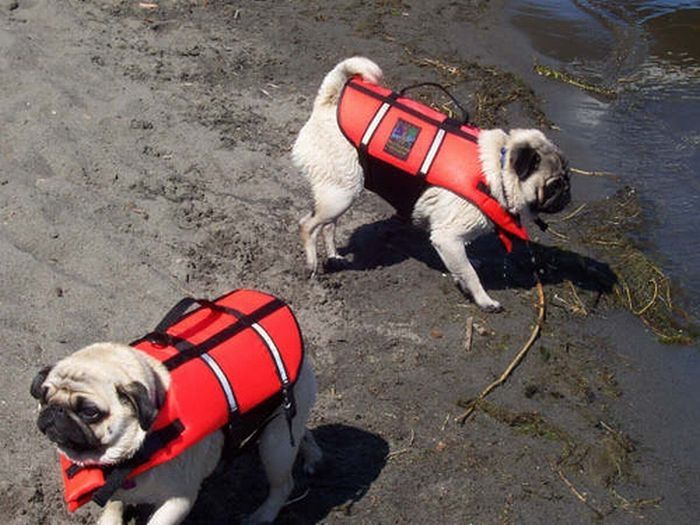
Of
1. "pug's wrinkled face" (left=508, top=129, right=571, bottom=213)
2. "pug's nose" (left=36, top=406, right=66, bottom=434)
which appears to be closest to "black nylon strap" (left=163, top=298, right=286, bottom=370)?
"pug's nose" (left=36, top=406, right=66, bottom=434)

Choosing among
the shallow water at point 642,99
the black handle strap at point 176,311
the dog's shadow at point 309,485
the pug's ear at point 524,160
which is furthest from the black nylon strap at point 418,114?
the black handle strap at point 176,311

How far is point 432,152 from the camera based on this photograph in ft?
23.0

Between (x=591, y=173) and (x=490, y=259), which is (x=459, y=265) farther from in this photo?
(x=591, y=173)

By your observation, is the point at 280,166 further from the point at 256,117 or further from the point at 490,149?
the point at 490,149

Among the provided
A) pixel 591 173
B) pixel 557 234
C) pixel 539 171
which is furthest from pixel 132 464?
pixel 591 173

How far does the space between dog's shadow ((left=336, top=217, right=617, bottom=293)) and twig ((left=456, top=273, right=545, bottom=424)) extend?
27 cm

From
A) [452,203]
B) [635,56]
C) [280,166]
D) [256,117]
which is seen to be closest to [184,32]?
[256,117]

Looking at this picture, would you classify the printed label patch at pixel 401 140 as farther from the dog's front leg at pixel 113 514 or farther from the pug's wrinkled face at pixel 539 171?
the dog's front leg at pixel 113 514

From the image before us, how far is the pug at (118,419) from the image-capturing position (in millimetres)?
3877

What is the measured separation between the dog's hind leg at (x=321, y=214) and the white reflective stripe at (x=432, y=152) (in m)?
0.62

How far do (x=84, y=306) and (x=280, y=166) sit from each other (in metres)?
2.81

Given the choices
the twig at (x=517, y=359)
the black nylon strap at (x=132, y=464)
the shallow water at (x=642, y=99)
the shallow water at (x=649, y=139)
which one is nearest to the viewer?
the black nylon strap at (x=132, y=464)

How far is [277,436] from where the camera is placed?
15.6 feet

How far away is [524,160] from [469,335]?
55.4 inches
